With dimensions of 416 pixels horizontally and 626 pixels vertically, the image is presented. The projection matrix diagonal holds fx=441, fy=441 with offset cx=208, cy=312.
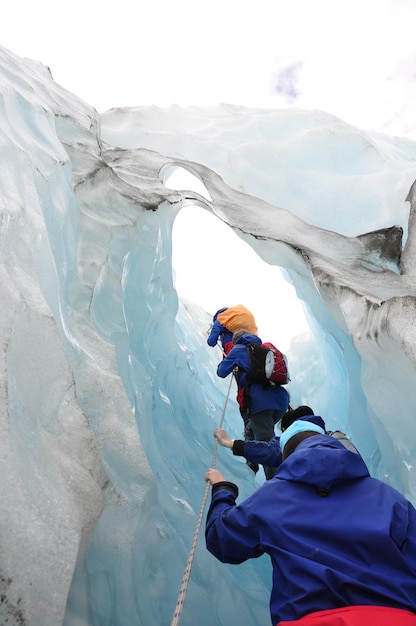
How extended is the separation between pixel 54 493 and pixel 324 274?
Result: 2565 mm

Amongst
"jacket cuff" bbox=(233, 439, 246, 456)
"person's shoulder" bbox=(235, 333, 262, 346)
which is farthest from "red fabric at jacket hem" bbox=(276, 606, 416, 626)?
"person's shoulder" bbox=(235, 333, 262, 346)

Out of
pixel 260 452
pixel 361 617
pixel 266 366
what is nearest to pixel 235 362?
pixel 266 366

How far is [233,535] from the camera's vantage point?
4.33ft

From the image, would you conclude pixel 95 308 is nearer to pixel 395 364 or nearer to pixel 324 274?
pixel 324 274

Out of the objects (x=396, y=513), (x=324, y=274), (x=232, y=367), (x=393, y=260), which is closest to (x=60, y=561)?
(x=396, y=513)

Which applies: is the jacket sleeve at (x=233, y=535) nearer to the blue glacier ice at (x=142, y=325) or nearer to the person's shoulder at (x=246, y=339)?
the blue glacier ice at (x=142, y=325)

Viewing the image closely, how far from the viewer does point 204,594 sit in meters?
2.59

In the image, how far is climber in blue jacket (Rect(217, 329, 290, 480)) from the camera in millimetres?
3262

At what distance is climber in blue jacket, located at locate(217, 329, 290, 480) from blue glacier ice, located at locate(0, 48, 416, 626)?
207 mm

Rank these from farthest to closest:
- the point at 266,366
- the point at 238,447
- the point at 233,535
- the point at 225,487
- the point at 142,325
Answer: the point at 142,325 < the point at 266,366 < the point at 238,447 < the point at 225,487 < the point at 233,535

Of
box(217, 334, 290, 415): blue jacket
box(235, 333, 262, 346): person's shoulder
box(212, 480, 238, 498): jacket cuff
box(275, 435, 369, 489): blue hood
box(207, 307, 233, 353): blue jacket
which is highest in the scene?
box(275, 435, 369, 489): blue hood

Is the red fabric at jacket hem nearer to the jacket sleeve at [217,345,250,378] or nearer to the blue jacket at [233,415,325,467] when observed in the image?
the blue jacket at [233,415,325,467]

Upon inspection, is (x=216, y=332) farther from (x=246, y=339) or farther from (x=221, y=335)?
(x=246, y=339)

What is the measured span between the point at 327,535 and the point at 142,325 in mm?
3628
